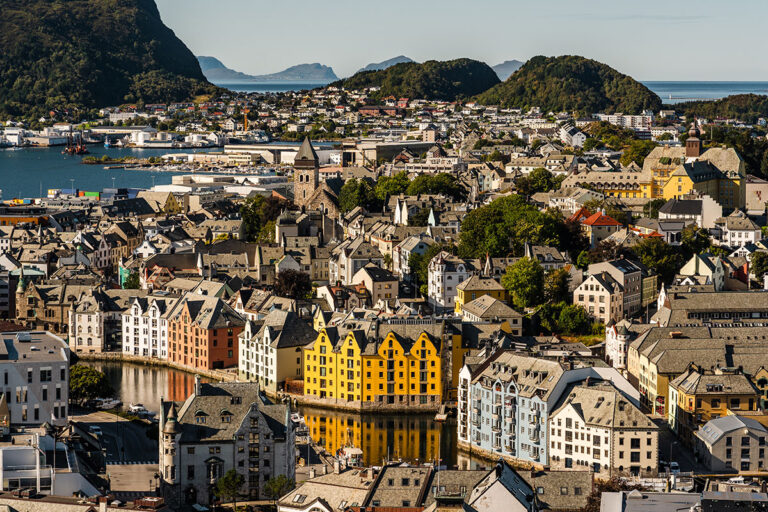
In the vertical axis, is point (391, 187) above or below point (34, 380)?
above

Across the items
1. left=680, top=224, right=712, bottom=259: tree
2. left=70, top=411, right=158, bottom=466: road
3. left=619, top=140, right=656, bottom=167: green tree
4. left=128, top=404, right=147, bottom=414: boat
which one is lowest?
left=128, top=404, right=147, bottom=414: boat

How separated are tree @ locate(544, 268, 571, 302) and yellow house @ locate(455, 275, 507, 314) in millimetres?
1728

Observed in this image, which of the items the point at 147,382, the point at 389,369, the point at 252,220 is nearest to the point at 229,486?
the point at 389,369

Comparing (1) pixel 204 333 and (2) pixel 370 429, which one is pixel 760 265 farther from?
(1) pixel 204 333

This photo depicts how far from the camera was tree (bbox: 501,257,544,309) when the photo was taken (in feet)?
182

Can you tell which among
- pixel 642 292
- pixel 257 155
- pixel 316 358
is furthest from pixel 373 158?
pixel 316 358

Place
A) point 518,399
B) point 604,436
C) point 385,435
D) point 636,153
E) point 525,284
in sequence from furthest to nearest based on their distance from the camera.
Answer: point 636,153 → point 525,284 → point 385,435 → point 518,399 → point 604,436

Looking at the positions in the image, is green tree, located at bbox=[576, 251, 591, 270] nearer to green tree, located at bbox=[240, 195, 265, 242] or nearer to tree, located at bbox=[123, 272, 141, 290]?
tree, located at bbox=[123, 272, 141, 290]

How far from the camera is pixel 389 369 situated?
45.6 metres

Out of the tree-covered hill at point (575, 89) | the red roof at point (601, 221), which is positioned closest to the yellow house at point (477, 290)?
the red roof at point (601, 221)

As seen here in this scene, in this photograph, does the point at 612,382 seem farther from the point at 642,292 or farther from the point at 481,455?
the point at 642,292

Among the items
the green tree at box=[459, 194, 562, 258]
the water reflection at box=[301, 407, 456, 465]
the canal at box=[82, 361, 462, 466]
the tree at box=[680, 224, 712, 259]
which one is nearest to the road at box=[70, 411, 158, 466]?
the canal at box=[82, 361, 462, 466]

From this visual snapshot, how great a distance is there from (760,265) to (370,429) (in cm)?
2269

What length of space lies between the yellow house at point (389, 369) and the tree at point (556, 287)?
11.0m
